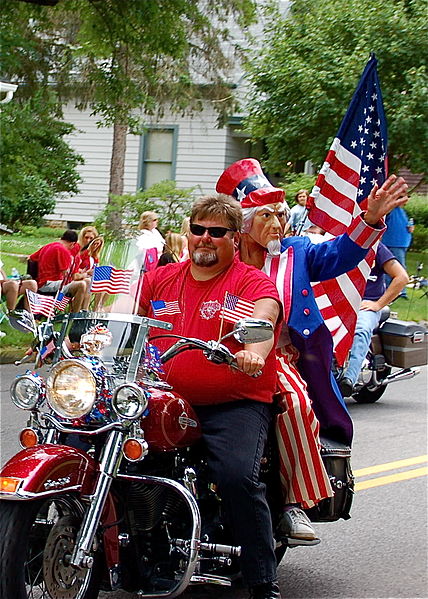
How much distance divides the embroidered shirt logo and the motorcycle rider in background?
223 inches

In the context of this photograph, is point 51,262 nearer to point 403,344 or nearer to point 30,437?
point 403,344

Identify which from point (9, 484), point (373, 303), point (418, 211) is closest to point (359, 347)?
point (373, 303)

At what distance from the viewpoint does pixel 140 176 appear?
3247cm

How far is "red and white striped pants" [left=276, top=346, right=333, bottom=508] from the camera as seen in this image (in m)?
5.03

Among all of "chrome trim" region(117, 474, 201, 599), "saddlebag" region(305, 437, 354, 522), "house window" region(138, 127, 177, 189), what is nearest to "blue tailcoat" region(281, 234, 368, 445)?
"saddlebag" region(305, 437, 354, 522)

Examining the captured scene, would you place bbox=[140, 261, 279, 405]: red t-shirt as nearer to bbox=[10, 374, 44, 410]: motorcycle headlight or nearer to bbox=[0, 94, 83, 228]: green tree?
bbox=[10, 374, 44, 410]: motorcycle headlight

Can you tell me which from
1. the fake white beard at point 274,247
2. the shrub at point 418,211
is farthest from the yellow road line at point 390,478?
the shrub at point 418,211

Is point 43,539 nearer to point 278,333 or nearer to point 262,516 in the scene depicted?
point 262,516

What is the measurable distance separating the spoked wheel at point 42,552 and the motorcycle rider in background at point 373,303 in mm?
6275

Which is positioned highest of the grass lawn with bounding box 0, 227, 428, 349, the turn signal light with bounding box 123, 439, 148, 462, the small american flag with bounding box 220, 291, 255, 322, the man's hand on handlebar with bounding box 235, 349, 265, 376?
the small american flag with bounding box 220, 291, 255, 322

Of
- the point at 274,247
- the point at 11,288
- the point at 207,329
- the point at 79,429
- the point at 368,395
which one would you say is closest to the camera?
the point at 79,429

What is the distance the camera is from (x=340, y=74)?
20.5 meters

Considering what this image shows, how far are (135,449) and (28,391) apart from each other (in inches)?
19.8

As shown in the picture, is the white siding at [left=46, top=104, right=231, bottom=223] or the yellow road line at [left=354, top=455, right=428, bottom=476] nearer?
the yellow road line at [left=354, top=455, right=428, bottom=476]
